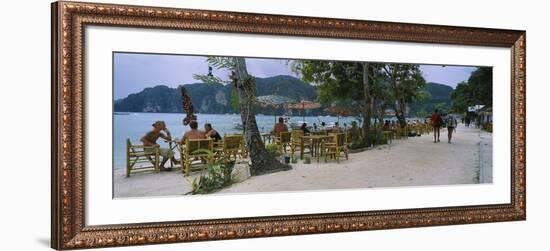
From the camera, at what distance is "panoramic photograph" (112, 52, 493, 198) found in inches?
221

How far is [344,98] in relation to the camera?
636cm

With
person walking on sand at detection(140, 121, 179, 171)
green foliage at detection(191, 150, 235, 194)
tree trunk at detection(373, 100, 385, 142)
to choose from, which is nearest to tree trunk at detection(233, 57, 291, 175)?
green foliage at detection(191, 150, 235, 194)

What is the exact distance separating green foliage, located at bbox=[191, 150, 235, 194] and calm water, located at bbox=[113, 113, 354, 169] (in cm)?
30

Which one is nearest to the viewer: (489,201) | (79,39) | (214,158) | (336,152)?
(79,39)

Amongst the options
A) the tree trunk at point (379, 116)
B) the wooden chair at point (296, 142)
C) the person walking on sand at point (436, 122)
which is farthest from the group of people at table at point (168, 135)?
the person walking on sand at point (436, 122)

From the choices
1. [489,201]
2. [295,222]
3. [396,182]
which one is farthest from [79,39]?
[489,201]

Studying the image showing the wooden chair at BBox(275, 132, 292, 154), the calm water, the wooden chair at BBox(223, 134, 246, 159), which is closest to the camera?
the calm water

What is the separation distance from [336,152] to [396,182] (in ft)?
2.43

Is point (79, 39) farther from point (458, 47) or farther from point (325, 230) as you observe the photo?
point (458, 47)

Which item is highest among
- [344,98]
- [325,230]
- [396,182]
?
[344,98]

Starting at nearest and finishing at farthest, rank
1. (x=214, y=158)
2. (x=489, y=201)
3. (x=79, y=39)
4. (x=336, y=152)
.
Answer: (x=79, y=39) < (x=214, y=158) < (x=336, y=152) < (x=489, y=201)

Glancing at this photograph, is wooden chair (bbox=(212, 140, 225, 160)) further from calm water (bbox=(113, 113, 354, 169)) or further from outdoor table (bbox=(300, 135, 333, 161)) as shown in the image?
outdoor table (bbox=(300, 135, 333, 161))

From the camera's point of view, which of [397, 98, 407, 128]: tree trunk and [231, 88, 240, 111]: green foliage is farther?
[397, 98, 407, 128]: tree trunk

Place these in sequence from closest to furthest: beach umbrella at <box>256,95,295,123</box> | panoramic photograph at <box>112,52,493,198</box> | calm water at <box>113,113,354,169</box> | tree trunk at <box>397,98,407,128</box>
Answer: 1. calm water at <box>113,113,354,169</box>
2. panoramic photograph at <box>112,52,493,198</box>
3. beach umbrella at <box>256,95,295,123</box>
4. tree trunk at <box>397,98,407,128</box>
